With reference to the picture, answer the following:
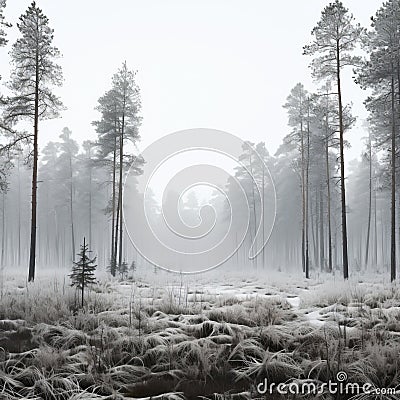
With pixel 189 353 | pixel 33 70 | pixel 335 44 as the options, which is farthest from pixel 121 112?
pixel 189 353

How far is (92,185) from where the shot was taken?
→ 3766 centimetres

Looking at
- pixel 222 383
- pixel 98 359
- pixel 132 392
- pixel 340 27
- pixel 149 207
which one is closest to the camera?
pixel 132 392

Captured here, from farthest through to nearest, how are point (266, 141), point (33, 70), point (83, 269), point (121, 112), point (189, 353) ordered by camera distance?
point (266, 141), point (121, 112), point (33, 70), point (83, 269), point (189, 353)

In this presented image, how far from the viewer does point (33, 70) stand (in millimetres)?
16766

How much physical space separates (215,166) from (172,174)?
314 centimetres

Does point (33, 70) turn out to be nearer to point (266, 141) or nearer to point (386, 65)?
point (386, 65)

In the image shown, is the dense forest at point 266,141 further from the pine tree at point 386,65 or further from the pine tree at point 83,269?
the pine tree at point 83,269

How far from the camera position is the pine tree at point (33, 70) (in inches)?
642

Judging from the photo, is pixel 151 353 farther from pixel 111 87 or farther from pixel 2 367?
pixel 111 87

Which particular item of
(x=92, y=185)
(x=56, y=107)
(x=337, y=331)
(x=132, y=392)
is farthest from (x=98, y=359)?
(x=92, y=185)

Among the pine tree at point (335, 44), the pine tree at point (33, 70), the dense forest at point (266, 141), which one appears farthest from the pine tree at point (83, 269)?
the pine tree at point (335, 44)

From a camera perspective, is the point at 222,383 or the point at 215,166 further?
the point at 215,166

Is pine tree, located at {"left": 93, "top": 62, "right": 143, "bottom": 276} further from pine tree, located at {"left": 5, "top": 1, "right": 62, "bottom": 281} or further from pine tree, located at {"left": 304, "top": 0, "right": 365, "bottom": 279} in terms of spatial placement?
pine tree, located at {"left": 304, "top": 0, "right": 365, "bottom": 279}

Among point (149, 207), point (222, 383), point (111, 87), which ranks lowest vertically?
point (222, 383)
